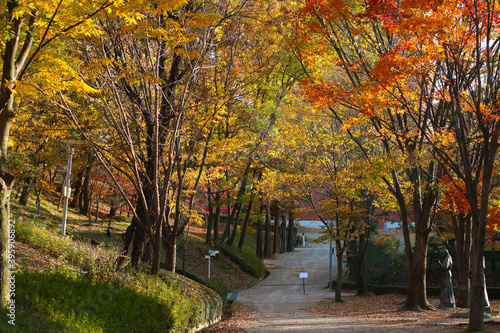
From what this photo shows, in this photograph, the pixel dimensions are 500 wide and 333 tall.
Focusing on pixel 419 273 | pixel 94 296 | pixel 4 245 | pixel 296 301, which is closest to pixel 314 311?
pixel 296 301

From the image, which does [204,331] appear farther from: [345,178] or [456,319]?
[345,178]

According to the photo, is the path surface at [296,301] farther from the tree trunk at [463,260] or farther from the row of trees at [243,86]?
the tree trunk at [463,260]

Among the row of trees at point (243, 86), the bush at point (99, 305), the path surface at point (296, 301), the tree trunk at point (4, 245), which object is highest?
the row of trees at point (243, 86)

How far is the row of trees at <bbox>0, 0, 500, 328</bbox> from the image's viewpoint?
7.22 metres

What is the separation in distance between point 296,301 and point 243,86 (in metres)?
12.8

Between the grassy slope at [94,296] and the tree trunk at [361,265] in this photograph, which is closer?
the grassy slope at [94,296]

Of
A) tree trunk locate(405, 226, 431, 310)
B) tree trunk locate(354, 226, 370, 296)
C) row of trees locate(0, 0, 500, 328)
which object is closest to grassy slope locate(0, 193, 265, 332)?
row of trees locate(0, 0, 500, 328)

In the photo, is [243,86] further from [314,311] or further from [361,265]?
[361,265]

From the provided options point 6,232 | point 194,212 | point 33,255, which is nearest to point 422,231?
point 194,212

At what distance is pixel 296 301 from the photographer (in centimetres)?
2039

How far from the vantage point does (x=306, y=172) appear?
1922 centimetres

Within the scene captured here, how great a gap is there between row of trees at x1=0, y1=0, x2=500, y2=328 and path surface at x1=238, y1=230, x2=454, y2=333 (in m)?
2.85

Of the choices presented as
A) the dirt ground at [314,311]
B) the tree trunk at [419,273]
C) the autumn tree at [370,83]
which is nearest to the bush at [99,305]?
the dirt ground at [314,311]

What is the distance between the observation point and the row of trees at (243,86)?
7222 millimetres
